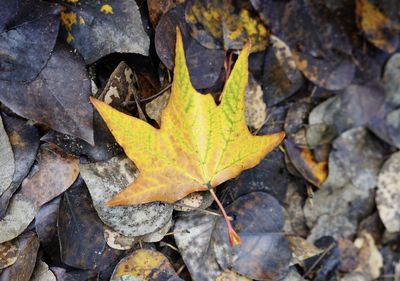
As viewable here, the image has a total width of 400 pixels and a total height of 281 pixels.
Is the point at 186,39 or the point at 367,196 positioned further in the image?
the point at 367,196

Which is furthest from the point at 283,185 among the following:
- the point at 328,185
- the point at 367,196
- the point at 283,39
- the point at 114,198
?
the point at 114,198

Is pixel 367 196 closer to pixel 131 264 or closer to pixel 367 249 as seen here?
pixel 367 249

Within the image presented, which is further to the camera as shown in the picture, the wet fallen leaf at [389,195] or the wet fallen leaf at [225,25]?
the wet fallen leaf at [389,195]

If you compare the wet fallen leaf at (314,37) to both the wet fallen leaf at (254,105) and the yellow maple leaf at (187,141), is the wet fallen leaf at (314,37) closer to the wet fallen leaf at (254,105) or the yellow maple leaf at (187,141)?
the wet fallen leaf at (254,105)

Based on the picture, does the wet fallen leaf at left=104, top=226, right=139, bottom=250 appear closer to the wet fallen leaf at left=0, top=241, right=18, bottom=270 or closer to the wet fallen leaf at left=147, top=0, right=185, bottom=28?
the wet fallen leaf at left=0, top=241, right=18, bottom=270

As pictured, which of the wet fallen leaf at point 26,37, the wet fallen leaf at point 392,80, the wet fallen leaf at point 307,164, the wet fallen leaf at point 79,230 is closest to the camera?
the wet fallen leaf at point 26,37

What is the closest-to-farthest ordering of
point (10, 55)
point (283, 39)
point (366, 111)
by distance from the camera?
point (10, 55), point (283, 39), point (366, 111)

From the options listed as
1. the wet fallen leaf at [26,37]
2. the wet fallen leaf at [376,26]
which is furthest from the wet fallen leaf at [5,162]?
the wet fallen leaf at [376,26]
